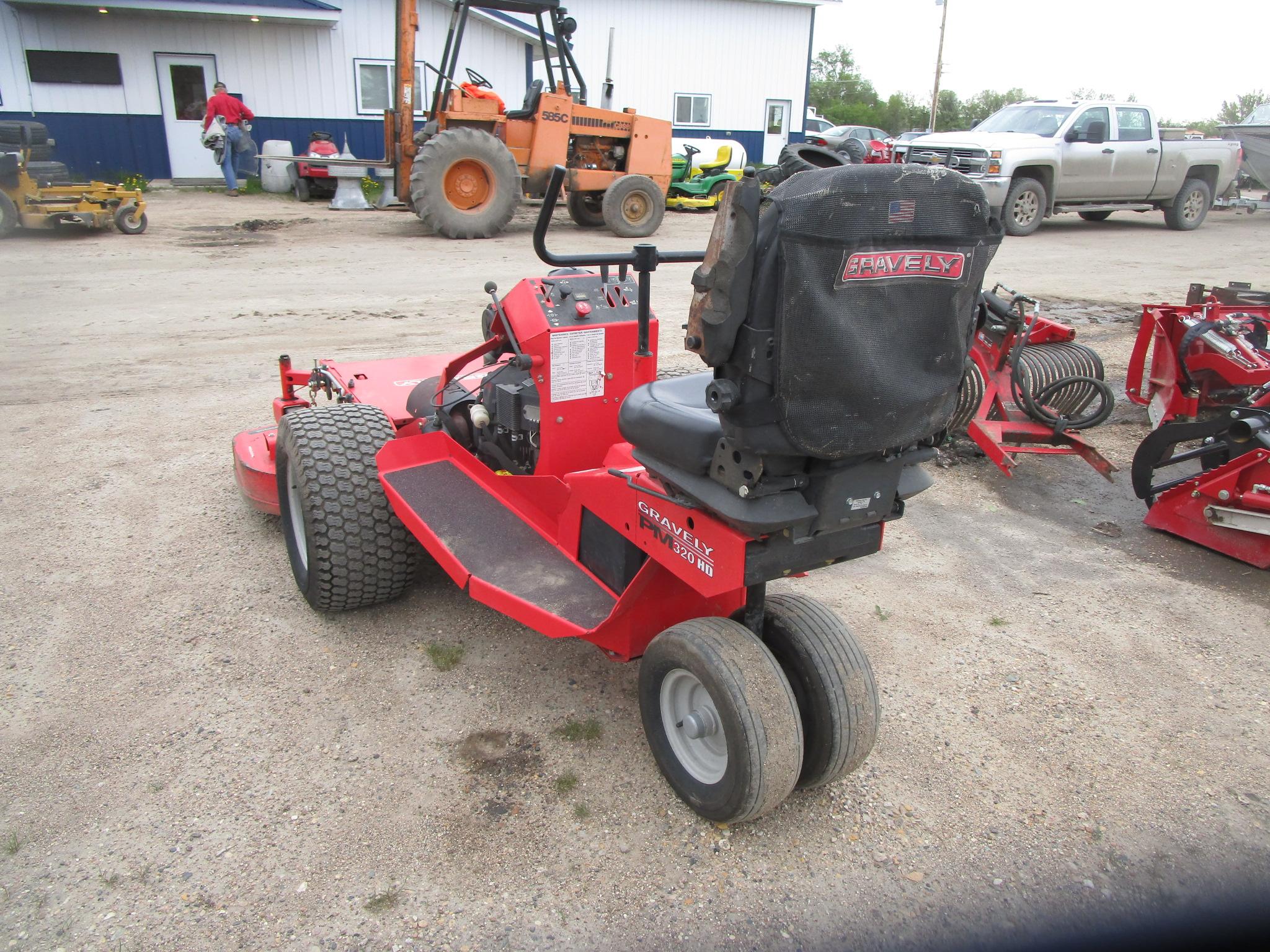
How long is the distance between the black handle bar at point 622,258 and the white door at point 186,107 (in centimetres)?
1846

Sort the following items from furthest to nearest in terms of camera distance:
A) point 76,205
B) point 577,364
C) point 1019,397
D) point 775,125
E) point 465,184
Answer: point 775,125 < point 465,184 < point 76,205 < point 1019,397 < point 577,364

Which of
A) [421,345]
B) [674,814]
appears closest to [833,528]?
[674,814]

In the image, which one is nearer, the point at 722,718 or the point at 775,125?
the point at 722,718

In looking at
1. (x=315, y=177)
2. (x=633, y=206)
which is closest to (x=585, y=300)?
(x=633, y=206)

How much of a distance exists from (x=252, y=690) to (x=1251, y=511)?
14.0 ft

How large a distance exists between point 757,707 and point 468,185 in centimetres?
1120

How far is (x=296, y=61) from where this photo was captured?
18.5 m

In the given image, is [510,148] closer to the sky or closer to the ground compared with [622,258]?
closer to the sky

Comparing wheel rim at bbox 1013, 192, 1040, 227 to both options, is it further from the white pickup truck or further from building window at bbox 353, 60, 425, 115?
building window at bbox 353, 60, 425, 115

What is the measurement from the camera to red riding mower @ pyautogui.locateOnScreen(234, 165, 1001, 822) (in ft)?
6.50

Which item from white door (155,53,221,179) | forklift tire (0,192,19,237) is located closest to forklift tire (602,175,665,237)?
forklift tire (0,192,19,237)

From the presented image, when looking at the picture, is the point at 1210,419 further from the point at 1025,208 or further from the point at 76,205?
the point at 76,205

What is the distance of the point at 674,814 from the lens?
266 centimetres

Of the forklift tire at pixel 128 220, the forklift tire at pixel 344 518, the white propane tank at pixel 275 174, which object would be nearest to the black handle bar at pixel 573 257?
the forklift tire at pixel 344 518
